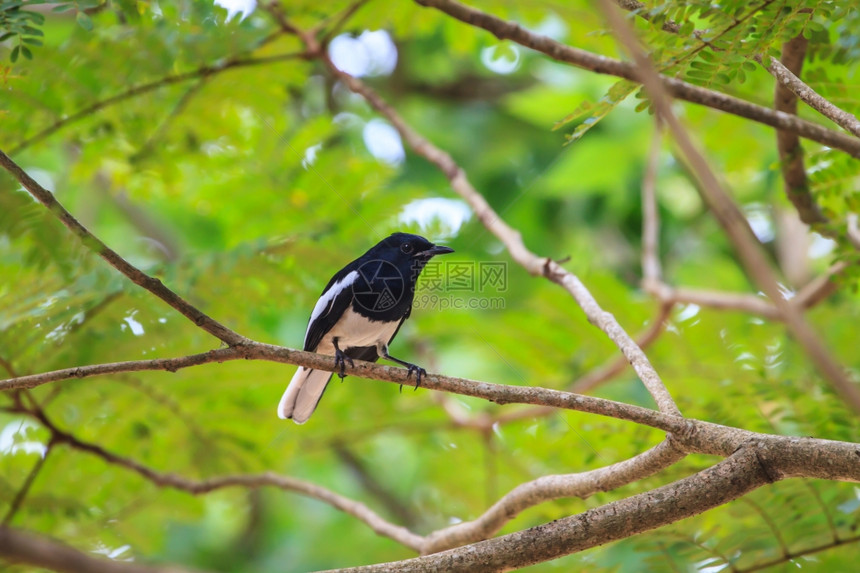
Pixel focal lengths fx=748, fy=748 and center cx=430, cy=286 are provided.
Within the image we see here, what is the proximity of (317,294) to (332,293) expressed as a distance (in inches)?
16.1

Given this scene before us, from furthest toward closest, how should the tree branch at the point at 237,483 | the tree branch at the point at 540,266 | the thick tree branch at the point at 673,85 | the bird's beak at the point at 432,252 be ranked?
the bird's beak at the point at 432,252, the tree branch at the point at 237,483, the thick tree branch at the point at 673,85, the tree branch at the point at 540,266

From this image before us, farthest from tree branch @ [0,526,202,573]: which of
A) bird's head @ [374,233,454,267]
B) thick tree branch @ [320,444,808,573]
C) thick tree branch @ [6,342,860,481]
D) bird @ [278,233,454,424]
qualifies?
bird's head @ [374,233,454,267]

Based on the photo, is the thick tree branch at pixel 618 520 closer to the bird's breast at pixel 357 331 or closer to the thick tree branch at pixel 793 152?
the thick tree branch at pixel 793 152

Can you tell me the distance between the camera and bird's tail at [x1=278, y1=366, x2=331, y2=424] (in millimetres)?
3848

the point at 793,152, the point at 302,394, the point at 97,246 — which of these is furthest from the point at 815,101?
the point at 302,394

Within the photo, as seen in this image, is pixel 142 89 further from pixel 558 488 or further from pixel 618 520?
pixel 618 520

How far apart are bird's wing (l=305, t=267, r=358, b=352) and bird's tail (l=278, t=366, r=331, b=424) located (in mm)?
191

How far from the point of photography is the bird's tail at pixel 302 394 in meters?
3.85

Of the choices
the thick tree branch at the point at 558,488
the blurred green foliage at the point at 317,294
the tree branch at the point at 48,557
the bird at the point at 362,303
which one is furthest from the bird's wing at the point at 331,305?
the tree branch at the point at 48,557

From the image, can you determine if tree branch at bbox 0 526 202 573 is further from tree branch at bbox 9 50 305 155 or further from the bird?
tree branch at bbox 9 50 305 155

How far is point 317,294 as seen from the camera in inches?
166

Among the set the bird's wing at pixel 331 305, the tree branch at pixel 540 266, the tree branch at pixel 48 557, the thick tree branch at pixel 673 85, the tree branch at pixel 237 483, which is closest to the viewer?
the tree branch at pixel 48 557

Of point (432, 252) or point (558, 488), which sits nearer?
point (558, 488)

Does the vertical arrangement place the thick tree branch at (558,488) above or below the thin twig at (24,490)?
below
